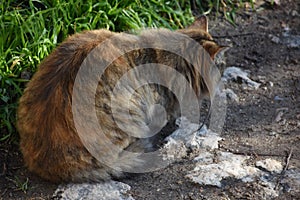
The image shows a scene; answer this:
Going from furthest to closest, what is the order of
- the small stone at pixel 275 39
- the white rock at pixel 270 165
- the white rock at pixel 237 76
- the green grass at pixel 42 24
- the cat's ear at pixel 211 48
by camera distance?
the small stone at pixel 275 39 → the white rock at pixel 237 76 → the green grass at pixel 42 24 → the cat's ear at pixel 211 48 → the white rock at pixel 270 165

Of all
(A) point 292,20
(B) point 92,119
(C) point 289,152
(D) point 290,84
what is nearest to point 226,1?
(A) point 292,20

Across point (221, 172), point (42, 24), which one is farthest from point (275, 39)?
point (42, 24)

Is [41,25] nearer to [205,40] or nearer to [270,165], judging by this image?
[205,40]

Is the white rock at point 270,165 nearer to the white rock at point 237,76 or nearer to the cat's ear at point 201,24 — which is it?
the white rock at point 237,76

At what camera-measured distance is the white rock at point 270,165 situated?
416 centimetres

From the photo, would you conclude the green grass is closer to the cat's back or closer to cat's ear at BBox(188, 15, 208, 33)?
the cat's back

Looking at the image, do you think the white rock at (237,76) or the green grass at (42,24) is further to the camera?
the white rock at (237,76)

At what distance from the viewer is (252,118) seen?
15.6ft

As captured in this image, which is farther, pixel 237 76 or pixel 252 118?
pixel 237 76

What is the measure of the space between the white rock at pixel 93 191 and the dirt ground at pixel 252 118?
0.06m

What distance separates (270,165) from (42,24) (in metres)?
2.20

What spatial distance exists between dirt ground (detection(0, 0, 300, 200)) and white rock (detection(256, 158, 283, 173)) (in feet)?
0.15

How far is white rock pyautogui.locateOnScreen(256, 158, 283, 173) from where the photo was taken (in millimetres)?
4156

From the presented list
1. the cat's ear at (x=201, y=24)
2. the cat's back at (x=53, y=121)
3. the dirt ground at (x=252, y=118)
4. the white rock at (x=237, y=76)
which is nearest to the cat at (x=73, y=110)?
the cat's back at (x=53, y=121)
